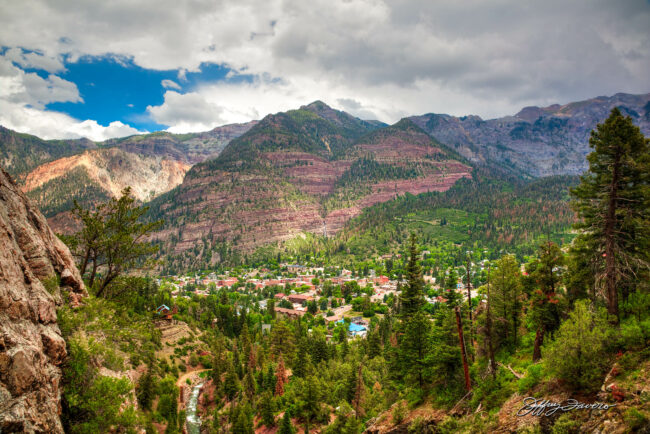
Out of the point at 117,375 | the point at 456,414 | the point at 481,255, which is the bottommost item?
the point at 481,255

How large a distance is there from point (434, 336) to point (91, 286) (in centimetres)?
2768

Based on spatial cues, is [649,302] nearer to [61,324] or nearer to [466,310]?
[466,310]

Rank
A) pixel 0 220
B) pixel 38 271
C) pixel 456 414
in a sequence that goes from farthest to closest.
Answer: pixel 456 414
pixel 38 271
pixel 0 220

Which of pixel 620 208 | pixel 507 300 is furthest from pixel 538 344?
pixel 620 208

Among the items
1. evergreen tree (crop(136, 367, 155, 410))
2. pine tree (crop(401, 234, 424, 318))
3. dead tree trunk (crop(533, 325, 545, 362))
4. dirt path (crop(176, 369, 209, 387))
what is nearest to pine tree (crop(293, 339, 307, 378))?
dirt path (crop(176, 369, 209, 387))

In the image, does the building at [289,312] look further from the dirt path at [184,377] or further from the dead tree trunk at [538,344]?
the dead tree trunk at [538,344]

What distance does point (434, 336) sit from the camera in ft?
89.4

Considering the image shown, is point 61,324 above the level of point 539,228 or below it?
above

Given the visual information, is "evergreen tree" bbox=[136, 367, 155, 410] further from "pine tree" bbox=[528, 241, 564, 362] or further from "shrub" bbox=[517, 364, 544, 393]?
"pine tree" bbox=[528, 241, 564, 362]

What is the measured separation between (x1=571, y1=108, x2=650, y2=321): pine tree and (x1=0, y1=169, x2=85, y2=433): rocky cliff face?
2792 cm

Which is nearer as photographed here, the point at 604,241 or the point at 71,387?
the point at 71,387

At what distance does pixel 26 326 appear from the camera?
13.0 m

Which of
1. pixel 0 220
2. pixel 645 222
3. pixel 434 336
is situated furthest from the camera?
pixel 434 336

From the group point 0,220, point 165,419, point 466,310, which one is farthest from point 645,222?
point 165,419
